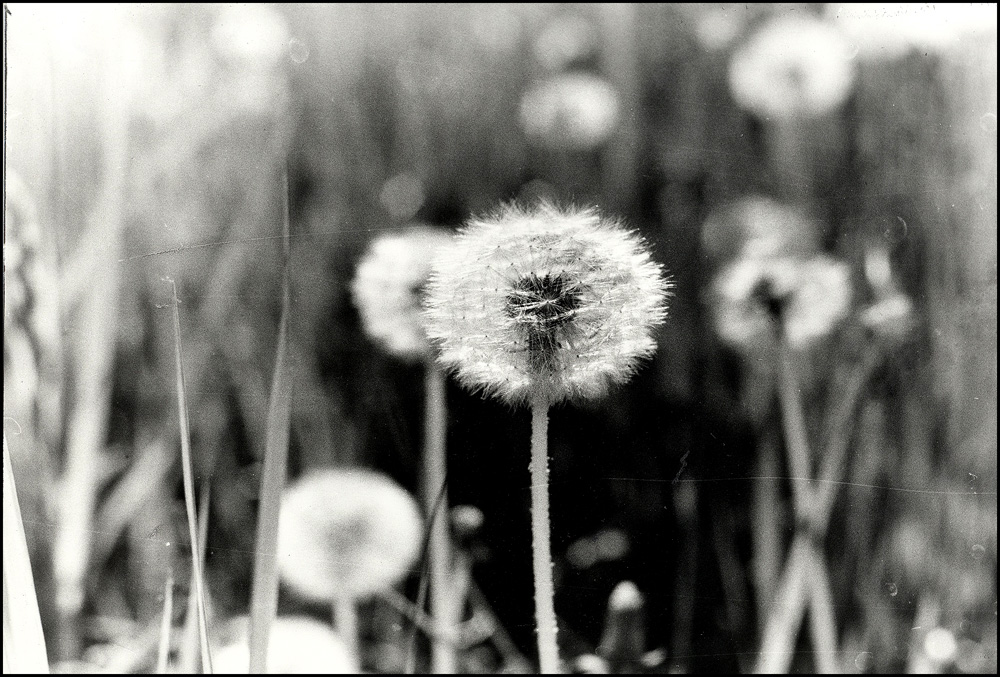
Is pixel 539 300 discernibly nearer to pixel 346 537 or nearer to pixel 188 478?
pixel 346 537

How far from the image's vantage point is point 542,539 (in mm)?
1151

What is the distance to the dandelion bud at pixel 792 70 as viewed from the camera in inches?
44.4

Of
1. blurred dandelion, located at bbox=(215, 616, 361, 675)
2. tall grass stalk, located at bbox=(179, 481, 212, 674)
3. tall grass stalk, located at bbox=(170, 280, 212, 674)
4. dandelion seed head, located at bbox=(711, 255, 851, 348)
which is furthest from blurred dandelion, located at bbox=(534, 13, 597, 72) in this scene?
blurred dandelion, located at bbox=(215, 616, 361, 675)

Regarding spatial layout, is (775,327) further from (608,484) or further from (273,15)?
(273,15)

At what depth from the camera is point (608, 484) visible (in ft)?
3.78

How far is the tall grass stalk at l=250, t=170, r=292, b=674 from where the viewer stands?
1.13 metres

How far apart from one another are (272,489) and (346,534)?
16 cm

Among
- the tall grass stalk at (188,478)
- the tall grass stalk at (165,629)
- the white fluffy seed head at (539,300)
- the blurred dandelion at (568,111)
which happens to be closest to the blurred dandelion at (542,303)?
the white fluffy seed head at (539,300)

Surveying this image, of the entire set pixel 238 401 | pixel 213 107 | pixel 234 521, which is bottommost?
pixel 234 521

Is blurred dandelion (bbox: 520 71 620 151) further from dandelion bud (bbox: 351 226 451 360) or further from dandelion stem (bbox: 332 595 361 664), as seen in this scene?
dandelion stem (bbox: 332 595 361 664)

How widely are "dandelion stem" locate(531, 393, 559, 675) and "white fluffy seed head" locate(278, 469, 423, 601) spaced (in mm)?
219

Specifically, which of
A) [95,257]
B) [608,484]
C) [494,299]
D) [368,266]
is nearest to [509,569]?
[608,484]

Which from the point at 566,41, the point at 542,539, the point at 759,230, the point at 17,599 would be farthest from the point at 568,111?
the point at 17,599

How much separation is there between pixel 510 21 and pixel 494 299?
0.49 meters
